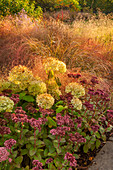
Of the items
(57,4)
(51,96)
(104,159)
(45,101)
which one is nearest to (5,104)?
(45,101)

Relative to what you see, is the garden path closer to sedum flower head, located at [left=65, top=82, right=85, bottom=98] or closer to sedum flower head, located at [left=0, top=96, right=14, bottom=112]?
sedum flower head, located at [left=65, top=82, right=85, bottom=98]

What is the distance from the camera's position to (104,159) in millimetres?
2375

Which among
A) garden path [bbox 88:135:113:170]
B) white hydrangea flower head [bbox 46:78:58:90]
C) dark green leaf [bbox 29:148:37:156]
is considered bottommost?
garden path [bbox 88:135:113:170]

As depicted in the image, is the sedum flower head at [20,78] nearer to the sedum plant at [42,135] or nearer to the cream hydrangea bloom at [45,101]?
the sedum plant at [42,135]

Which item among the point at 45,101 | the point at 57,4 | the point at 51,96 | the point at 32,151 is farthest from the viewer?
the point at 57,4

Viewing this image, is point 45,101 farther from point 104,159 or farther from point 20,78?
point 104,159

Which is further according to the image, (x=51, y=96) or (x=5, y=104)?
(x=51, y=96)

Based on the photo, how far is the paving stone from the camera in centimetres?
225

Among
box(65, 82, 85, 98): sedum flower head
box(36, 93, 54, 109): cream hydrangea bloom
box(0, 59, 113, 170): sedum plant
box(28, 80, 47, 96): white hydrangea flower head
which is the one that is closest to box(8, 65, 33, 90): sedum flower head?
box(0, 59, 113, 170): sedum plant

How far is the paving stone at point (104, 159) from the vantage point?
225cm

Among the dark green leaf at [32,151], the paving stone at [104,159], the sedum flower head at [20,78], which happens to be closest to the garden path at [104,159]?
the paving stone at [104,159]

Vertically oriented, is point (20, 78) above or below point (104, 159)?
above

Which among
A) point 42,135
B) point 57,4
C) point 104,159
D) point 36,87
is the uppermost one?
point 36,87

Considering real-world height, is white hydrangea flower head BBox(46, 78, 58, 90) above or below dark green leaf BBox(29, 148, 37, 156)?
above
